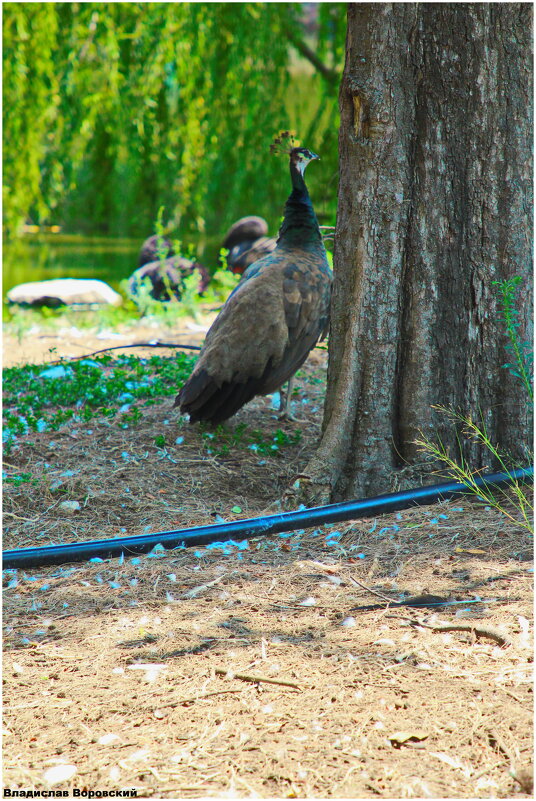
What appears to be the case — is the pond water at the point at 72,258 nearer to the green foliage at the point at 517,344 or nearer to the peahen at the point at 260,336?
the peahen at the point at 260,336

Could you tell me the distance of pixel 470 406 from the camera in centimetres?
347

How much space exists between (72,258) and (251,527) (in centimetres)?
1285

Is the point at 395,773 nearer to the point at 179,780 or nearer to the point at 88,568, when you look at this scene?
the point at 179,780

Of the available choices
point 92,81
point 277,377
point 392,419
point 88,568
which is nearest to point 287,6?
point 92,81

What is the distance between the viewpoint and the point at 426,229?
3412 millimetres

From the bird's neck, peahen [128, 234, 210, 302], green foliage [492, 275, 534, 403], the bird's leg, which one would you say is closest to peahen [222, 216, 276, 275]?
peahen [128, 234, 210, 302]

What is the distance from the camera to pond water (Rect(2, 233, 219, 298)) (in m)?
13.1

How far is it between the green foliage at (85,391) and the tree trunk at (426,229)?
63.4 inches

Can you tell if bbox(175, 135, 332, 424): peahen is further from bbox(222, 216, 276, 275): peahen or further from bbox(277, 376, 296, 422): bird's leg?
bbox(222, 216, 276, 275): peahen

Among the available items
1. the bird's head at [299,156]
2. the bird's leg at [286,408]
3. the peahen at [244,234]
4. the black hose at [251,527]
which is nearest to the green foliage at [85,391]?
the bird's leg at [286,408]

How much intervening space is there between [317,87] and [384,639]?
9859 mm

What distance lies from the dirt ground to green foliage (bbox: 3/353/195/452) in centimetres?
89

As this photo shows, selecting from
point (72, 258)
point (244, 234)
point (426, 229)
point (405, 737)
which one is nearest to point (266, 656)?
point (405, 737)

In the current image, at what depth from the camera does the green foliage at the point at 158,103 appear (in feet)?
28.3
